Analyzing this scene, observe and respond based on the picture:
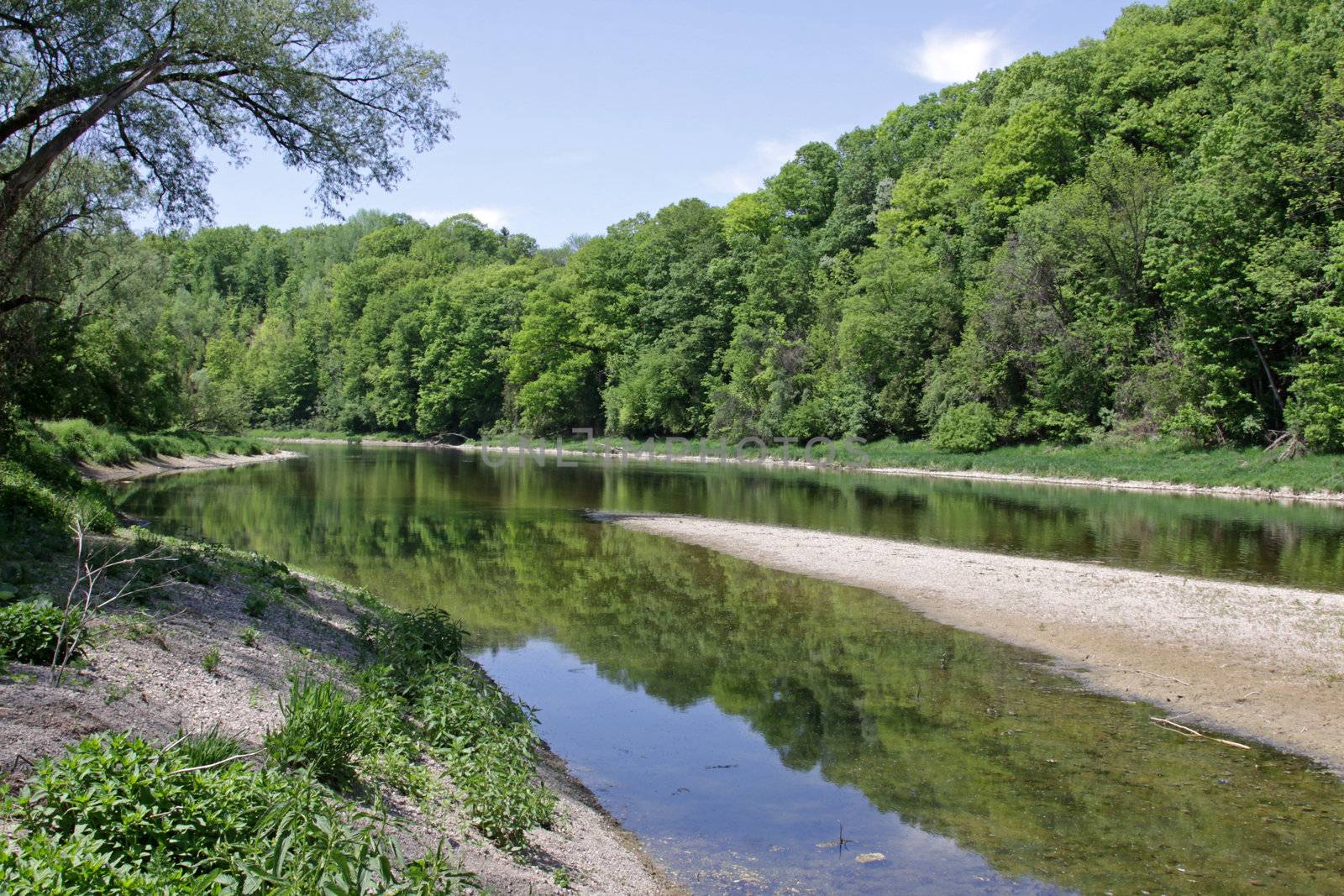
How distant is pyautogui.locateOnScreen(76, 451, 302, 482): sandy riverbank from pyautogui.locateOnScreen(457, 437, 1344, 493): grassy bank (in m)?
35.0

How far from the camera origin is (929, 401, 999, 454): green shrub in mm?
55438

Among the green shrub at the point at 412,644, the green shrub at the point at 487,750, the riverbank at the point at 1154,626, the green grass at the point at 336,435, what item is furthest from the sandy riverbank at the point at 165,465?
the green grass at the point at 336,435

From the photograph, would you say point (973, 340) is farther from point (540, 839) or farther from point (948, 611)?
point (540, 839)

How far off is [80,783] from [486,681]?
6.35m

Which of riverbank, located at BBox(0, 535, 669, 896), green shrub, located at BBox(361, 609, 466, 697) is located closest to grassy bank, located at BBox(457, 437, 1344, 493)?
Answer: green shrub, located at BBox(361, 609, 466, 697)

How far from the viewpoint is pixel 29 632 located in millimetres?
6699

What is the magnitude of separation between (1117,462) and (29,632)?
48.4 metres

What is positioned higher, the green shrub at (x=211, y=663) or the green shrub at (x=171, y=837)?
the green shrub at (x=171, y=837)

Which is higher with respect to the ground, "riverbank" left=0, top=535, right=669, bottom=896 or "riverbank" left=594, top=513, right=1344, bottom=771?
"riverbank" left=0, top=535, right=669, bottom=896

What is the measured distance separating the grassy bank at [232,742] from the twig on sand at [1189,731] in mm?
7290

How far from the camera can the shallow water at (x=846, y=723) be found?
746 cm

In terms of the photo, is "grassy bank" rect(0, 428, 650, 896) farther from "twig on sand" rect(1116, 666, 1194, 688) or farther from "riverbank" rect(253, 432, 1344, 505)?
"riverbank" rect(253, 432, 1344, 505)

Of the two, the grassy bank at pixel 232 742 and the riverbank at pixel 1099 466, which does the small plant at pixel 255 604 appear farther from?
the riverbank at pixel 1099 466

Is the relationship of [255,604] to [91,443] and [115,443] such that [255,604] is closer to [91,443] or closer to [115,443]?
[91,443]
